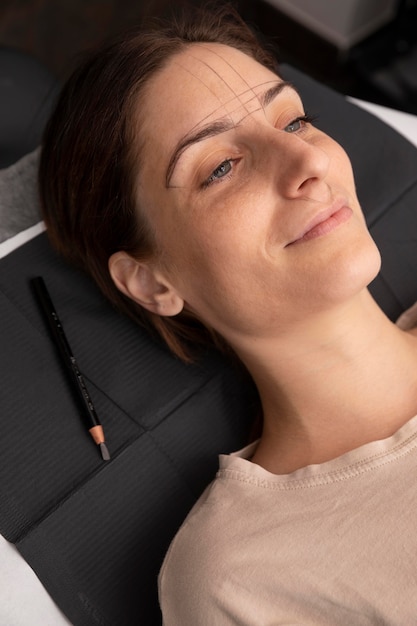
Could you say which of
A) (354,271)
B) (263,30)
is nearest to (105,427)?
(354,271)

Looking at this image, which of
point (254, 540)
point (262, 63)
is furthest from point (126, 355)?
point (262, 63)

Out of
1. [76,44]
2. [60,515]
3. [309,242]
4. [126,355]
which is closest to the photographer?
[309,242]

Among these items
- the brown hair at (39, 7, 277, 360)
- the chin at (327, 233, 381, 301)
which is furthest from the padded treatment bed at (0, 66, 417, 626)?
the chin at (327, 233, 381, 301)

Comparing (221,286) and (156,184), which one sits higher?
(156,184)

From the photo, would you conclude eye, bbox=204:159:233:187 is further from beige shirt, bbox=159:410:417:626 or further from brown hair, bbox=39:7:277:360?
beige shirt, bbox=159:410:417:626

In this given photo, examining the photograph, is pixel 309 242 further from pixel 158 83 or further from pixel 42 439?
pixel 42 439

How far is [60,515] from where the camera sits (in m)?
1.24

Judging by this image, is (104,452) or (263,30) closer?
(104,452)

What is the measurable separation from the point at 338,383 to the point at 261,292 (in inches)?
9.5

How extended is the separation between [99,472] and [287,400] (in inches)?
13.6

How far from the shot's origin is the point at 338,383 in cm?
122

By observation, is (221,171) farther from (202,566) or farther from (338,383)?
(202,566)

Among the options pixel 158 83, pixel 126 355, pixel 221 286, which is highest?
pixel 158 83

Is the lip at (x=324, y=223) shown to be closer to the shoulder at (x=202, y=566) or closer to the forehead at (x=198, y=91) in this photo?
the forehead at (x=198, y=91)
